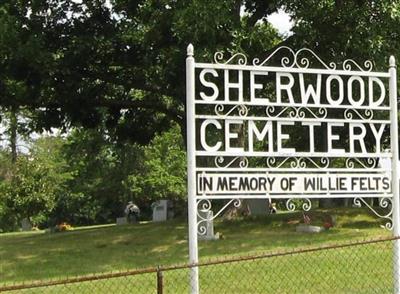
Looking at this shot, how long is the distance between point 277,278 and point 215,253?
322 cm

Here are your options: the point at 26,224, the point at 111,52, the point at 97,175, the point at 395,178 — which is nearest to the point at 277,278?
the point at 395,178

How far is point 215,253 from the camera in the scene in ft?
44.3

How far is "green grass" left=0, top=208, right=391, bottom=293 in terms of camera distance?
10484 millimetres

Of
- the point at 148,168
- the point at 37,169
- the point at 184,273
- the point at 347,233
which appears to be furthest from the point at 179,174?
the point at 184,273

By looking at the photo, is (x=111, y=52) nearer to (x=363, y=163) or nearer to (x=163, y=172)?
(x=363, y=163)

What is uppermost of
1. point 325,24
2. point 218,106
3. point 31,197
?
point 325,24

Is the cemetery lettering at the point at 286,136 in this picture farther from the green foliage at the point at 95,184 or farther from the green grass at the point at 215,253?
the green foliage at the point at 95,184

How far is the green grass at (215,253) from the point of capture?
10484 mm

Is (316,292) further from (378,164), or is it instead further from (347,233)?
(347,233)

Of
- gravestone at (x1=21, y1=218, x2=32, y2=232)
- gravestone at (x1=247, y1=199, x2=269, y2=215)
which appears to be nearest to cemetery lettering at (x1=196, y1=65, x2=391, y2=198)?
gravestone at (x1=247, y1=199, x2=269, y2=215)

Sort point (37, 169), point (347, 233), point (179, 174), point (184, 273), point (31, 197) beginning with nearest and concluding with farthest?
point (184, 273), point (347, 233), point (31, 197), point (37, 169), point (179, 174)

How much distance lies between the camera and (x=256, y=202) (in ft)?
86.3

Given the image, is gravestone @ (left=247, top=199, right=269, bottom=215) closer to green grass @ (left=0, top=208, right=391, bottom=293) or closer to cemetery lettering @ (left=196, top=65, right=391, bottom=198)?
green grass @ (left=0, top=208, right=391, bottom=293)

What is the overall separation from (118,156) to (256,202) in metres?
21.4
